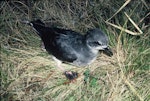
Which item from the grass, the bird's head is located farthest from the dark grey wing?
the grass

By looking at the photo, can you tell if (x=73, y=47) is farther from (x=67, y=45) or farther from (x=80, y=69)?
(x=80, y=69)

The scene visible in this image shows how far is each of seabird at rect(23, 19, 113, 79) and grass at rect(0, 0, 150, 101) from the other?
209 mm

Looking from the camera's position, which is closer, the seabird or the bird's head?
the bird's head

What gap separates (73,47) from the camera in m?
4.82

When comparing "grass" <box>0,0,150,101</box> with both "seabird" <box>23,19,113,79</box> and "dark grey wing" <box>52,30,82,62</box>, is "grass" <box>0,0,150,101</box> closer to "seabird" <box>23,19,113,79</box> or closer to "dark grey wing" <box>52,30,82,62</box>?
"seabird" <box>23,19,113,79</box>

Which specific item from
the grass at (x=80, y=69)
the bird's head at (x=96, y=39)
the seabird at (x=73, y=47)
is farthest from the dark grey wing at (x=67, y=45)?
the grass at (x=80, y=69)

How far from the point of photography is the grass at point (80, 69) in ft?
A: 15.6

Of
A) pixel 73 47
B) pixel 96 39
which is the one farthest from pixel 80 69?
pixel 96 39

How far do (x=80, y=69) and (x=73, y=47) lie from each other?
1.53 ft

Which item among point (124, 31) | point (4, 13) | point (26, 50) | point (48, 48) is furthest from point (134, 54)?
point (4, 13)

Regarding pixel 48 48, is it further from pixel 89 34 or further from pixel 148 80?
pixel 148 80

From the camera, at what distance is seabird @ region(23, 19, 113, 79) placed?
4.70 meters

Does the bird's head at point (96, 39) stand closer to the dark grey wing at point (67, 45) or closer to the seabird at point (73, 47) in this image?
the seabird at point (73, 47)

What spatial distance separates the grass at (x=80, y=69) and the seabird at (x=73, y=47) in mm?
209
